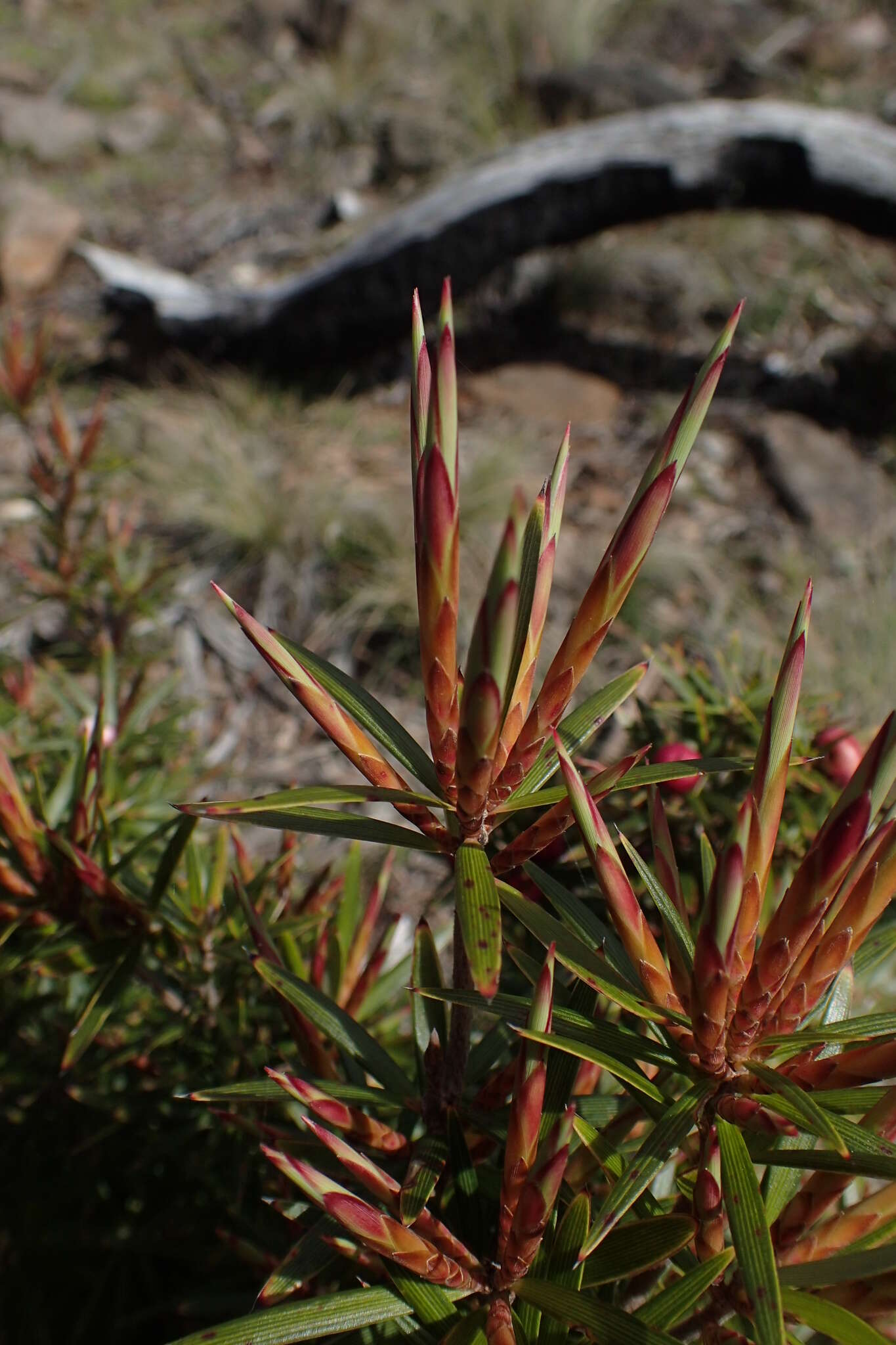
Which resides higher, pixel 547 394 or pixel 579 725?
pixel 547 394

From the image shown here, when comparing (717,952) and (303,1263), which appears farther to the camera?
(303,1263)

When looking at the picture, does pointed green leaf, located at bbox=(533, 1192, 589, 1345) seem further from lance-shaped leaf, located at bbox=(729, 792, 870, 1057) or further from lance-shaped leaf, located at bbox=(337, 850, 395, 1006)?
lance-shaped leaf, located at bbox=(337, 850, 395, 1006)

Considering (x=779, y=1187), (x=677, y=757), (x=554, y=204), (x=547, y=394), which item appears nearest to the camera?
(x=779, y=1187)

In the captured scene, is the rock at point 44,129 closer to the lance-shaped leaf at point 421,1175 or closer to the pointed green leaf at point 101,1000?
the pointed green leaf at point 101,1000

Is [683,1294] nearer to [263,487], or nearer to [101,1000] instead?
[101,1000]

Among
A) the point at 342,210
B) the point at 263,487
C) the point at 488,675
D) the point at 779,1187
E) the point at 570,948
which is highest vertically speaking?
the point at 342,210

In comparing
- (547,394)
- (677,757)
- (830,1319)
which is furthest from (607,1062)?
(547,394)

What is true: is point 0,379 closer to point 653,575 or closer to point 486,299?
point 653,575
